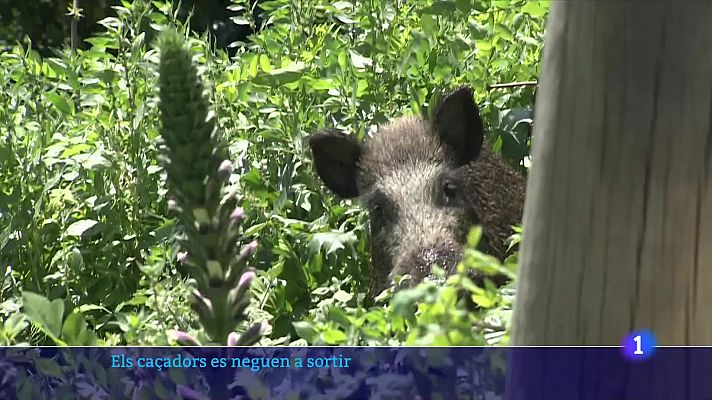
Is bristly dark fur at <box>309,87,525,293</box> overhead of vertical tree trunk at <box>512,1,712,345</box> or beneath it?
overhead

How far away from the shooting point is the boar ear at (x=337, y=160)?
5.28 meters

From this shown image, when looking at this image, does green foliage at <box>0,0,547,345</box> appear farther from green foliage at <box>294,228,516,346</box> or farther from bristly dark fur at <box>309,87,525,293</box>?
green foliage at <box>294,228,516,346</box>

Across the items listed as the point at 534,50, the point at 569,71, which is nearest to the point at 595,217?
the point at 569,71

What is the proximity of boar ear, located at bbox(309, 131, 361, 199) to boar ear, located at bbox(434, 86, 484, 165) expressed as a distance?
434 mm

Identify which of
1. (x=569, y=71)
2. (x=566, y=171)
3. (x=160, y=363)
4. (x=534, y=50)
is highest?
(x=534, y=50)

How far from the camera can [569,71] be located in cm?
217

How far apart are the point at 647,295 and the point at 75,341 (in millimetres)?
1504

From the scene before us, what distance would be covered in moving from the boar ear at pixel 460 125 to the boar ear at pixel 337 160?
43cm

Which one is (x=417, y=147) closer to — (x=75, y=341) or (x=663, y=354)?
(x=75, y=341)

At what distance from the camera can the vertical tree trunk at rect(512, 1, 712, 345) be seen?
211cm

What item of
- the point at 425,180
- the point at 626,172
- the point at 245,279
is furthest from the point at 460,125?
the point at 626,172

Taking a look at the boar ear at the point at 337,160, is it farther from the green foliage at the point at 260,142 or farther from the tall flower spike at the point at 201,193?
the tall flower spike at the point at 201,193

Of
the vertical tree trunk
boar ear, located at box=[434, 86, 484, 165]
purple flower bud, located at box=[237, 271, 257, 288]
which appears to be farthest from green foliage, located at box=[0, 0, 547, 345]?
Answer: the vertical tree trunk

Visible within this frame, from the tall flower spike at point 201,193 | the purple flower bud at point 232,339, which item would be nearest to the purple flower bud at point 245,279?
the tall flower spike at point 201,193
